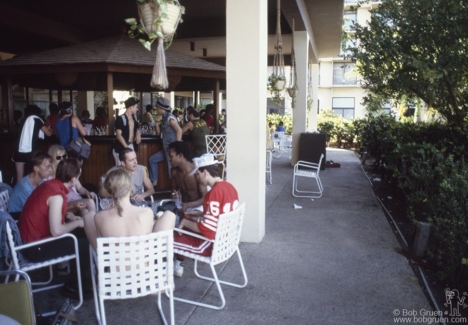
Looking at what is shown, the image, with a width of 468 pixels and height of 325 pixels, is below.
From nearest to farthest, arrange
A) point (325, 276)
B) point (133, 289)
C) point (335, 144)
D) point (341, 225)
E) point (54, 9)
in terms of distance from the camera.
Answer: point (133, 289) < point (325, 276) < point (341, 225) < point (54, 9) < point (335, 144)

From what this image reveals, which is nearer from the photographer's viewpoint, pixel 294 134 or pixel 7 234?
pixel 7 234

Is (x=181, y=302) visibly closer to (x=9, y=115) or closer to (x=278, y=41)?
(x=278, y=41)

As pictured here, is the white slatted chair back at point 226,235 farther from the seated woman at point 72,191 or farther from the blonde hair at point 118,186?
the seated woman at point 72,191

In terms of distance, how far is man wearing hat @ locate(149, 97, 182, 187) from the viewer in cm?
698

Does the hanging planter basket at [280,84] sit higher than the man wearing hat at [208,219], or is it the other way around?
the hanging planter basket at [280,84]

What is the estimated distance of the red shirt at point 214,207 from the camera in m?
3.29

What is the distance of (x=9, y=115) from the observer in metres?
8.16

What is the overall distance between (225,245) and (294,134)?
28.3 ft

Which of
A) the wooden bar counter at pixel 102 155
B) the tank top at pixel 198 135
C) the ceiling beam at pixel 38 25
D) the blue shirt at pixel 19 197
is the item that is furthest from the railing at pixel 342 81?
the blue shirt at pixel 19 197

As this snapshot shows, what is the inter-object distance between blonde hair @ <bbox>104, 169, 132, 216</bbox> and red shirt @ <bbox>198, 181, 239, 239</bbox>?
733 millimetres

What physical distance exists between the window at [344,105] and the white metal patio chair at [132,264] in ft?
115

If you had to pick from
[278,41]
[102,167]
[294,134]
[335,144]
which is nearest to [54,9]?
[102,167]

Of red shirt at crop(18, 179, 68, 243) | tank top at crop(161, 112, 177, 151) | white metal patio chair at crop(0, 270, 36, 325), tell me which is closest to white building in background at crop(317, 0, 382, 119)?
tank top at crop(161, 112, 177, 151)

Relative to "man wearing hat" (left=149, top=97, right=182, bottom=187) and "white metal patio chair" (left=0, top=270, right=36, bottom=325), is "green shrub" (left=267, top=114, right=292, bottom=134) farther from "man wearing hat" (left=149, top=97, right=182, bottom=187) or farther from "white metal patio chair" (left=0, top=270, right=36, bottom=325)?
"white metal patio chair" (left=0, top=270, right=36, bottom=325)
